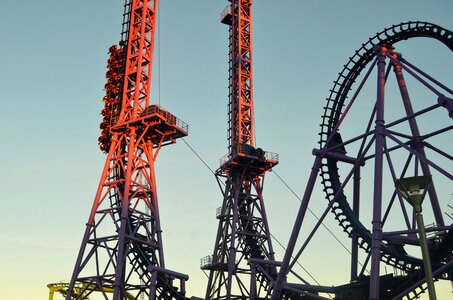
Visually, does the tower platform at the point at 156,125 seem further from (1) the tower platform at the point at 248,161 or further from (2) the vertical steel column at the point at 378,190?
(2) the vertical steel column at the point at 378,190

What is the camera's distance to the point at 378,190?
934 inches

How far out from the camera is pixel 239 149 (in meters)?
45.9

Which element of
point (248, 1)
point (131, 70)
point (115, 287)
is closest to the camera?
point (115, 287)

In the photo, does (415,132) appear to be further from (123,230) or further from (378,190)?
(123,230)

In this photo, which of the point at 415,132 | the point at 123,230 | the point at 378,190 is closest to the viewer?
the point at 378,190

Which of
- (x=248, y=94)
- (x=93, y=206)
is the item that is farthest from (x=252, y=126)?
(x=93, y=206)

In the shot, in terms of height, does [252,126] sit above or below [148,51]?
below

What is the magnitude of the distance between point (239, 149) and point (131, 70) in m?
10.4

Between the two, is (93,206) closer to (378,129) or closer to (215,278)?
(215,278)

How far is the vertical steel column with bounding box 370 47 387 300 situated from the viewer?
2225 centimetres

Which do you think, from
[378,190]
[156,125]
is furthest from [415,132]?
[156,125]

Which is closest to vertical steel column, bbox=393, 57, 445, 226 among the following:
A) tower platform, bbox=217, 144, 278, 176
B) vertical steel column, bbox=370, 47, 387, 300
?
vertical steel column, bbox=370, 47, 387, 300

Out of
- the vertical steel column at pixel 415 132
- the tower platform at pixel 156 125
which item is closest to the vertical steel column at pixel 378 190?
the vertical steel column at pixel 415 132

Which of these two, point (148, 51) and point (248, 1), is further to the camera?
point (248, 1)
